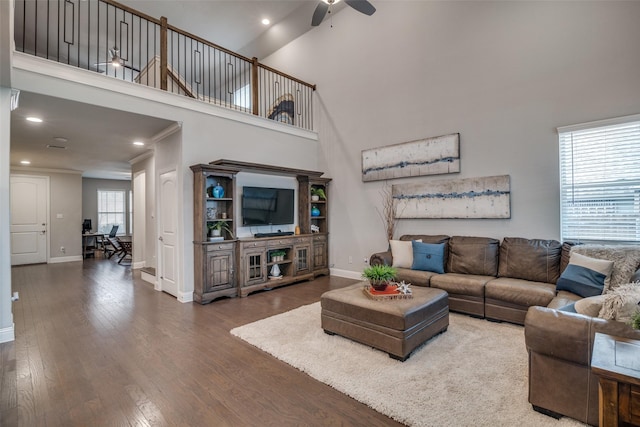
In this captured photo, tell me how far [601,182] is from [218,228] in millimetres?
5100

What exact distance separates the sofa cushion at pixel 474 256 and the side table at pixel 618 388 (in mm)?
2892

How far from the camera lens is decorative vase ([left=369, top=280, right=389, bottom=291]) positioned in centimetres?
300

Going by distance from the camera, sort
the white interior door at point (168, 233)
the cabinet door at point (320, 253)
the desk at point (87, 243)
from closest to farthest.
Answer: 1. the white interior door at point (168, 233)
2. the cabinet door at point (320, 253)
3. the desk at point (87, 243)

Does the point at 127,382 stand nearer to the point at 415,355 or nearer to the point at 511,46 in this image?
the point at 415,355

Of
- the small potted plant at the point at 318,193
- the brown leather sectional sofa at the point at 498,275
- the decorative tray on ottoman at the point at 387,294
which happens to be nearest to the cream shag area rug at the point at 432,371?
the brown leather sectional sofa at the point at 498,275

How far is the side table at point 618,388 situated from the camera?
1124 mm

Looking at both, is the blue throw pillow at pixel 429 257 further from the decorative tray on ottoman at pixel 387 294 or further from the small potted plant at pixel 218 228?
the small potted plant at pixel 218 228

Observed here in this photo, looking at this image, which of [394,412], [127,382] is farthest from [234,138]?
[394,412]

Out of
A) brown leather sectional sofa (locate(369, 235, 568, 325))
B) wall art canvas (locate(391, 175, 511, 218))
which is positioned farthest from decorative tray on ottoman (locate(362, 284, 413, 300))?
wall art canvas (locate(391, 175, 511, 218))

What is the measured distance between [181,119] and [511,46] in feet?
15.7

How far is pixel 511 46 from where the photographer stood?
13.7ft

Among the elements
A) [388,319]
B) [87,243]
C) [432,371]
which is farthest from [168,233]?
[87,243]

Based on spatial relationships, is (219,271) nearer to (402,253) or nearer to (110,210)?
(402,253)

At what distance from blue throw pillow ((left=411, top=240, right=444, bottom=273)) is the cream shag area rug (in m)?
0.88
